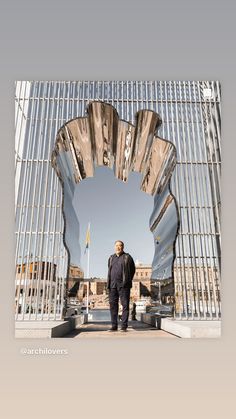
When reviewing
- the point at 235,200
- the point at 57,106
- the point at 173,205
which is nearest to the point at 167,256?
the point at 173,205

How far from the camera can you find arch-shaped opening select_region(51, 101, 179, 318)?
2.86 meters

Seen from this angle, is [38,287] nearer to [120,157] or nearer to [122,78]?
[120,157]

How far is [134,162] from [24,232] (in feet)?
2.97

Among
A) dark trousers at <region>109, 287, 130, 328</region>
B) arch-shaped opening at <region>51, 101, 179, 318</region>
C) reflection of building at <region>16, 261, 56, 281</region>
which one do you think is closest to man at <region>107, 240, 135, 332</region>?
dark trousers at <region>109, 287, 130, 328</region>

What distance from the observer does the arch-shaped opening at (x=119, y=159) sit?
286cm

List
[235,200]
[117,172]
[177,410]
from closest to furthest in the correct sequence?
[177,410]
[235,200]
[117,172]

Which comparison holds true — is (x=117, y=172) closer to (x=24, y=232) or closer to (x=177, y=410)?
(x=24, y=232)

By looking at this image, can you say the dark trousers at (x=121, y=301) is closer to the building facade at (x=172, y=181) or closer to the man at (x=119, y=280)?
the man at (x=119, y=280)

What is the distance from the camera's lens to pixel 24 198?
123 inches

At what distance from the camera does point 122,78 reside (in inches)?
115

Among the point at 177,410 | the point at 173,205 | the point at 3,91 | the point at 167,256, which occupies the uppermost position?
the point at 3,91

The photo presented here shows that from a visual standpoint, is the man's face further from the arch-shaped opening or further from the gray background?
the gray background

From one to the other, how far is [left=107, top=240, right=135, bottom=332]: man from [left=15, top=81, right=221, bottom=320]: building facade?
1.02ft

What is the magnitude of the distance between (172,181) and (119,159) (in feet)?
1.45
